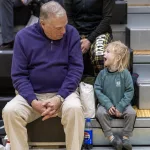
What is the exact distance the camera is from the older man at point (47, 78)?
272cm

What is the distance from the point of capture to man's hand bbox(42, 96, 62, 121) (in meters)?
2.74

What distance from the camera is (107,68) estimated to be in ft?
10.3

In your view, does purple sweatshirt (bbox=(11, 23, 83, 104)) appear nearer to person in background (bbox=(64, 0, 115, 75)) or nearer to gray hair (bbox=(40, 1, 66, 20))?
gray hair (bbox=(40, 1, 66, 20))

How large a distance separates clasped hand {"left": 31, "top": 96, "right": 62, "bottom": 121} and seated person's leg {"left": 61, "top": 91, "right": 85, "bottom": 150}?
0.06 m

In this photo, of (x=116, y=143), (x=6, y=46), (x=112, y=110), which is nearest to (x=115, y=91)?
(x=112, y=110)

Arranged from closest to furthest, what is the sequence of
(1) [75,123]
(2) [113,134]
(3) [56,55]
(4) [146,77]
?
(1) [75,123] < (3) [56,55] < (2) [113,134] < (4) [146,77]

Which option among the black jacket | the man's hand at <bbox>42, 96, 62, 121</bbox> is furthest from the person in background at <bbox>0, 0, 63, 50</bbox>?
the man's hand at <bbox>42, 96, 62, 121</bbox>

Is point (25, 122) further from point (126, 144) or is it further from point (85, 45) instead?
point (85, 45)

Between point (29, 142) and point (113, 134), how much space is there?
1.97 ft

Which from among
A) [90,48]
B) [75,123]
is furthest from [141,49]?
[75,123]

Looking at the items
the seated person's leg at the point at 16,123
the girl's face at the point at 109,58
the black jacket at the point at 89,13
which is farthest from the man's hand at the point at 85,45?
the seated person's leg at the point at 16,123

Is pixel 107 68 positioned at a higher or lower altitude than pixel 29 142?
higher

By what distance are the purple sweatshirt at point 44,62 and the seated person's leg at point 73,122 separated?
14cm

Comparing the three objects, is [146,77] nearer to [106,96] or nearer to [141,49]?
[141,49]
